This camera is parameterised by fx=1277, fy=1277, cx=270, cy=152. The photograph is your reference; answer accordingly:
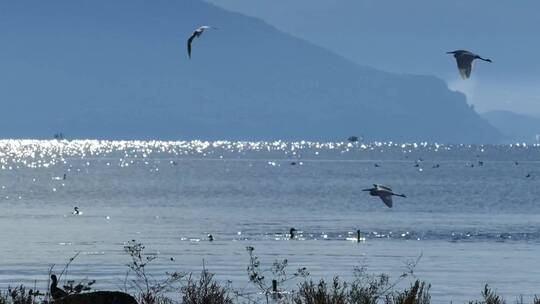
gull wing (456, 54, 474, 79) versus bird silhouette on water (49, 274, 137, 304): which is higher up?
gull wing (456, 54, 474, 79)

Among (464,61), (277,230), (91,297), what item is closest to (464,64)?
(464,61)

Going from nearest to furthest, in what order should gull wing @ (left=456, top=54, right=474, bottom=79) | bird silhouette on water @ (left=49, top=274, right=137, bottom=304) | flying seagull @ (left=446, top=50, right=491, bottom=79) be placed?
bird silhouette on water @ (left=49, top=274, right=137, bottom=304), flying seagull @ (left=446, top=50, right=491, bottom=79), gull wing @ (left=456, top=54, right=474, bottom=79)

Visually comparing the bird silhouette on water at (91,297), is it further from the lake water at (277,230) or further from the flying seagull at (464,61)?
the flying seagull at (464,61)

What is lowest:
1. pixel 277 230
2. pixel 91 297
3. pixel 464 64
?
pixel 91 297

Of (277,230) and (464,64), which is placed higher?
(464,64)

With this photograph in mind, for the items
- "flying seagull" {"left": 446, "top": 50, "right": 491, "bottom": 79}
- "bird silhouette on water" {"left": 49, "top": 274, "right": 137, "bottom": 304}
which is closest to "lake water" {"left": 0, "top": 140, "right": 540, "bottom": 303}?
"bird silhouette on water" {"left": 49, "top": 274, "right": 137, "bottom": 304}

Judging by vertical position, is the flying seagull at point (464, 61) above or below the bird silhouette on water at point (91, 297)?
above

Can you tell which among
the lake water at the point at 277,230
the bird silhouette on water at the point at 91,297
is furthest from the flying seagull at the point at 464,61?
the lake water at the point at 277,230

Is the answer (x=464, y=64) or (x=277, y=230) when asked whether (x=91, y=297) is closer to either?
(x=464, y=64)

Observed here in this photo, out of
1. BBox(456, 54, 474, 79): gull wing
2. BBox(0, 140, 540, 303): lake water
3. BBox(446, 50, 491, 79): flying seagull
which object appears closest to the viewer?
→ BBox(446, 50, 491, 79): flying seagull

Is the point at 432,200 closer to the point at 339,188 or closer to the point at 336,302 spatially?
the point at 339,188

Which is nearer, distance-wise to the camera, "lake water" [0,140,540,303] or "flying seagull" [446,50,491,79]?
"flying seagull" [446,50,491,79]

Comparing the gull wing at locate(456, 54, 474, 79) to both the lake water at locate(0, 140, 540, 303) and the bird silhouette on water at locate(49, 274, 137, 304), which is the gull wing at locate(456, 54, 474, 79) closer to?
the bird silhouette on water at locate(49, 274, 137, 304)

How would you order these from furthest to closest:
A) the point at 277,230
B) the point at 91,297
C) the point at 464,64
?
1. the point at 277,230
2. the point at 464,64
3. the point at 91,297
